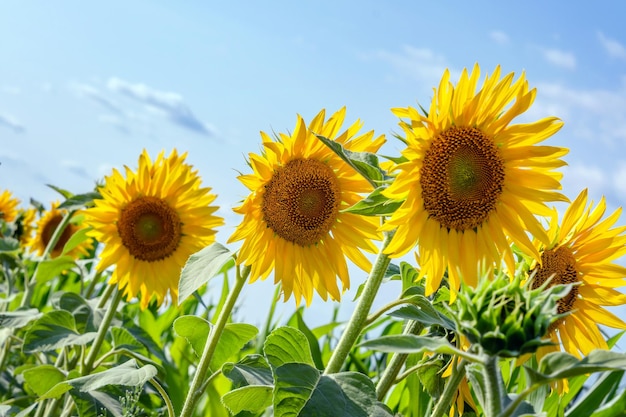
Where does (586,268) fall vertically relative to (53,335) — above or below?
above

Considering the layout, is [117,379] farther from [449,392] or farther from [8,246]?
[8,246]

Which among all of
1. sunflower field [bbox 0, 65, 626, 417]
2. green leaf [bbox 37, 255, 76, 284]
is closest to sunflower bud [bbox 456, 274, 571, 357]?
sunflower field [bbox 0, 65, 626, 417]

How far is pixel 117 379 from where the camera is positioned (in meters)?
1.93

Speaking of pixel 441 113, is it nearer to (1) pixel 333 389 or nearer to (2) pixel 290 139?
(2) pixel 290 139

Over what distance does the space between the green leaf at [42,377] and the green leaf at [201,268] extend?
88 centimetres

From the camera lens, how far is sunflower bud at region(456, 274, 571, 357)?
42.8 inches

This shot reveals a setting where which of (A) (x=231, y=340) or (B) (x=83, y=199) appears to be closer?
(A) (x=231, y=340)

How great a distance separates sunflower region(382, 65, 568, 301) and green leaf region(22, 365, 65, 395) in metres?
1.29

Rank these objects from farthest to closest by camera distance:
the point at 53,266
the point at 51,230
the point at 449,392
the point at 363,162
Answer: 1. the point at 51,230
2. the point at 53,266
3. the point at 449,392
4. the point at 363,162

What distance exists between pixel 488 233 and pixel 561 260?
13.7 inches

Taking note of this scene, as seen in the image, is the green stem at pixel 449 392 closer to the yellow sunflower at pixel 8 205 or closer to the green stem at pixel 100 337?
the green stem at pixel 100 337

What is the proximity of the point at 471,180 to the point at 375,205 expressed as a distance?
377mm

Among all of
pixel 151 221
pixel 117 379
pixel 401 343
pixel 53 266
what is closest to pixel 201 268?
pixel 117 379

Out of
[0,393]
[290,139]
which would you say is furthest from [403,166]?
[0,393]
